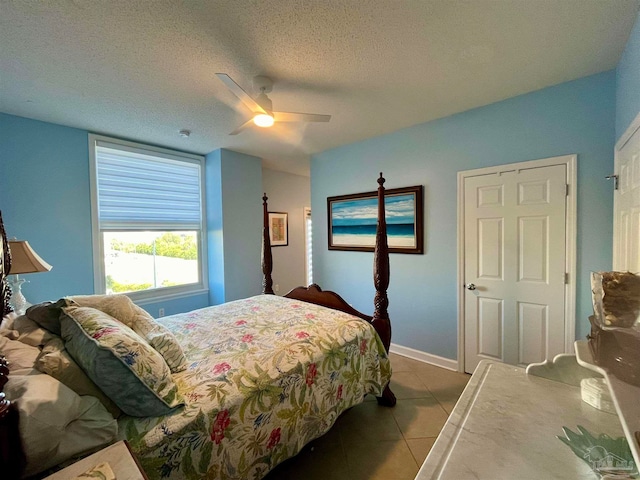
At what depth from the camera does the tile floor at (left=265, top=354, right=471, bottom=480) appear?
162cm

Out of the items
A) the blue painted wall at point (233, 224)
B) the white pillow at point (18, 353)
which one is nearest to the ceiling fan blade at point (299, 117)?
the white pillow at point (18, 353)

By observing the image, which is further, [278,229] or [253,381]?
[278,229]

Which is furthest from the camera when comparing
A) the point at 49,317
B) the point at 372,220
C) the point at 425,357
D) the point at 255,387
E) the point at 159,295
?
the point at 159,295

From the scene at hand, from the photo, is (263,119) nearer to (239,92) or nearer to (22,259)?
(239,92)

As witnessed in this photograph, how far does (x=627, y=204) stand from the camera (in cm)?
159

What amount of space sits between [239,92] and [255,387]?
168cm

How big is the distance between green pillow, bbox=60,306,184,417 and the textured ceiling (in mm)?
1558

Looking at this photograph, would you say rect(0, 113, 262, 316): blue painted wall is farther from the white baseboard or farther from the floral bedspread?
the white baseboard

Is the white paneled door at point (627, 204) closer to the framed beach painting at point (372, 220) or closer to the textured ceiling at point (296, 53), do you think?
the textured ceiling at point (296, 53)

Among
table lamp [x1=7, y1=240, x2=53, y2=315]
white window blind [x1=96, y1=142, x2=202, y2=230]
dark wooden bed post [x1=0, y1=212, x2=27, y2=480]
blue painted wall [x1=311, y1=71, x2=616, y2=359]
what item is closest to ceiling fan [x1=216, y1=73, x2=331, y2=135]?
blue painted wall [x1=311, y1=71, x2=616, y2=359]

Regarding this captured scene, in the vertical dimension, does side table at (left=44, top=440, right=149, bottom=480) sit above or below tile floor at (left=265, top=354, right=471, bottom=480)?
above

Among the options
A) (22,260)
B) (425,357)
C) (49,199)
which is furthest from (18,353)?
(425,357)

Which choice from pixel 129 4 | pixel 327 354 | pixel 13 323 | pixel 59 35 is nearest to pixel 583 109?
pixel 327 354

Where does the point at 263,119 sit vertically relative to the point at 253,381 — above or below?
above
